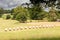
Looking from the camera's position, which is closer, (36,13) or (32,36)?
(32,36)

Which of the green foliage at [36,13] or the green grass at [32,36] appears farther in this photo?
the green foliage at [36,13]

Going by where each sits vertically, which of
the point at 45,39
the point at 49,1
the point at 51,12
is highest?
the point at 49,1

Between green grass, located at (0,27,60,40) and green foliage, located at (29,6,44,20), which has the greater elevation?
green foliage, located at (29,6,44,20)

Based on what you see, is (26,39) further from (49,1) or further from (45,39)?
(49,1)

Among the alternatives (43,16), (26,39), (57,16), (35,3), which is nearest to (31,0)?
(35,3)

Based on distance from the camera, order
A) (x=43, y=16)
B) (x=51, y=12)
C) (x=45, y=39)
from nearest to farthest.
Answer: (x=45, y=39)
(x=51, y=12)
(x=43, y=16)

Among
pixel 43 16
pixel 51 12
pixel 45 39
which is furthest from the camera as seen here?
pixel 43 16

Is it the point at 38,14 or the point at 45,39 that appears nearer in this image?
the point at 45,39

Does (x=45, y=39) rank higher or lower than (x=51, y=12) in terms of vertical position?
lower

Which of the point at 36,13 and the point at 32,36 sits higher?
the point at 36,13

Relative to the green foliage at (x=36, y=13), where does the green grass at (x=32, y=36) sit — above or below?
below

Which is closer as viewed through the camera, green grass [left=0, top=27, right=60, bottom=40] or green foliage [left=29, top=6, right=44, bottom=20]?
green grass [left=0, top=27, right=60, bottom=40]

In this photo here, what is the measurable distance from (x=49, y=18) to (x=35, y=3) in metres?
10.8

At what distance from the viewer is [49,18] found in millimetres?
53344
